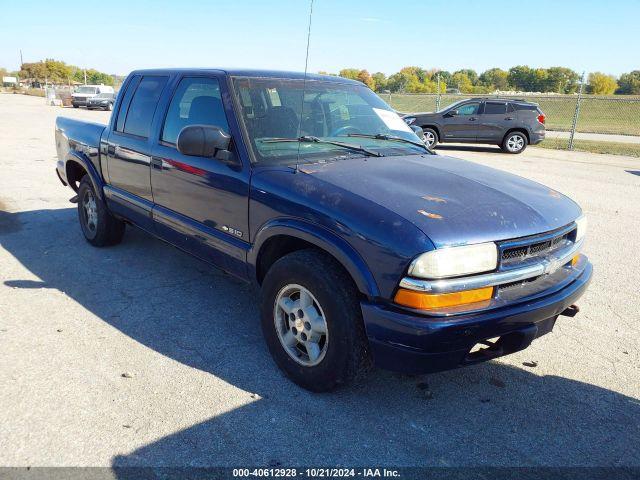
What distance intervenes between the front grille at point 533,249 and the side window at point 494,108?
14498 millimetres

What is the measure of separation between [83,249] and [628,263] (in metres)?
5.83

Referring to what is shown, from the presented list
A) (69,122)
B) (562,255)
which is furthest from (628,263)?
(69,122)

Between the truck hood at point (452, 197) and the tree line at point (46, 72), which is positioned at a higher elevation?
the tree line at point (46, 72)

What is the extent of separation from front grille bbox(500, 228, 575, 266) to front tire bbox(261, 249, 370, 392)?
2.66ft

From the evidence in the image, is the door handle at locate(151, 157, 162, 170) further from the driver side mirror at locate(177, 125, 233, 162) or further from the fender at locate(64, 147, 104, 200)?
the fender at locate(64, 147, 104, 200)

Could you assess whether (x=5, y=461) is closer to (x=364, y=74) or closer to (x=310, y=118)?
(x=310, y=118)

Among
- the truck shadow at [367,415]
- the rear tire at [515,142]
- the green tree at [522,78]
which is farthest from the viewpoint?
the green tree at [522,78]

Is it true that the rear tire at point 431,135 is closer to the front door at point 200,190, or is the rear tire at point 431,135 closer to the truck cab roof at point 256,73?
the truck cab roof at point 256,73

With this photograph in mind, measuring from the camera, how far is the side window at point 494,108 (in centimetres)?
1638

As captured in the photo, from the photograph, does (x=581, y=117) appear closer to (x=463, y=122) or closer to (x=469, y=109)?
(x=469, y=109)

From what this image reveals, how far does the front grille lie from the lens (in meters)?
2.66

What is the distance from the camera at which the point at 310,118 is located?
3670 millimetres

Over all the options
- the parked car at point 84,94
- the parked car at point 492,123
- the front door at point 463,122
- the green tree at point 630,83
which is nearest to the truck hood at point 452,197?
the parked car at point 492,123

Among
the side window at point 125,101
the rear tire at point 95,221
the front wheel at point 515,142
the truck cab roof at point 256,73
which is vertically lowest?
the rear tire at point 95,221
